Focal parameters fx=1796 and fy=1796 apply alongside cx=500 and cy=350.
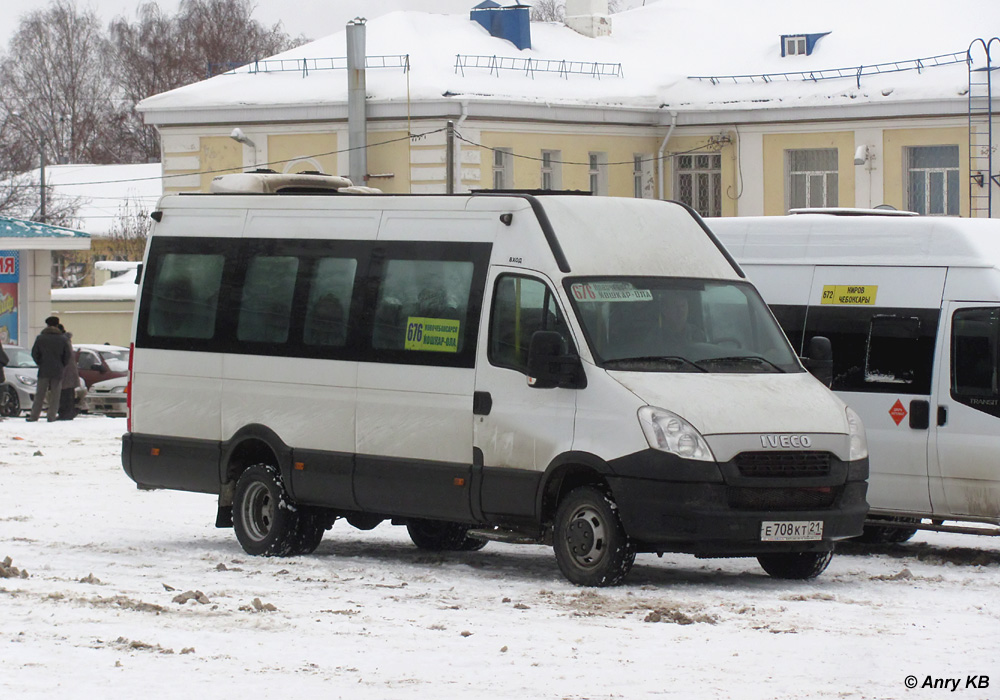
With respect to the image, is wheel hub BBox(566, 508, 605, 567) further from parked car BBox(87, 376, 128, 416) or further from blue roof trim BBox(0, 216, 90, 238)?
blue roof trim BBox(0, 216, 90, 238)

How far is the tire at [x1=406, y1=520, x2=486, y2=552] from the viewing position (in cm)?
1335

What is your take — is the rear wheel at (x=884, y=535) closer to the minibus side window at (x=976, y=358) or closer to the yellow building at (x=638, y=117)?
the minibus side window at (x=976, y=358)

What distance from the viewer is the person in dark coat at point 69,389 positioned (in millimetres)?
29188

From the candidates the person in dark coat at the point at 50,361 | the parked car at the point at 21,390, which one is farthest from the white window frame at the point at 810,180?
the person in dark coat at the point at 50,361

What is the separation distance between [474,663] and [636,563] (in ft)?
14.4

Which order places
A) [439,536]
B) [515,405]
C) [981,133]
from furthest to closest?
[981,133] < [439,536] < [515,405]

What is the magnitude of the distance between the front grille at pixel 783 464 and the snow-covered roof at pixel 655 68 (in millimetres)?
26475

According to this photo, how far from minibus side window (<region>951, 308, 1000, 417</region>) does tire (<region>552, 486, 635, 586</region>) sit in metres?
3.22

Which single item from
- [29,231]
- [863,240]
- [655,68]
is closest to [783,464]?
[863,240]

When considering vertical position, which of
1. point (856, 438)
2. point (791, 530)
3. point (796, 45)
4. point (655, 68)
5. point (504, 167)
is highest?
point (796, 45)

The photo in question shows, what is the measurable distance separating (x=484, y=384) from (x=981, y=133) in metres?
27.3

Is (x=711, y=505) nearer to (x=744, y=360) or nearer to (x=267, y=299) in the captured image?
(x=744, y=360)

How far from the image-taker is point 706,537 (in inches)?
417

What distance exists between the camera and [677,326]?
1138 cm
